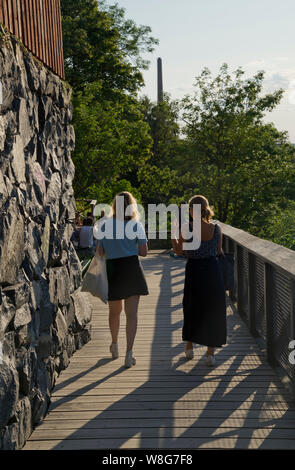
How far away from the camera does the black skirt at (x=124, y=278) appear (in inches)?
237

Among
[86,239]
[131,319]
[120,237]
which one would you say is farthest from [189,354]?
[86,239]

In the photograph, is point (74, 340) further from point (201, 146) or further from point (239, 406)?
point (201, 146)

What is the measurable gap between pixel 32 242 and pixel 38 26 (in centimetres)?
220

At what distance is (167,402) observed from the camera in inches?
198

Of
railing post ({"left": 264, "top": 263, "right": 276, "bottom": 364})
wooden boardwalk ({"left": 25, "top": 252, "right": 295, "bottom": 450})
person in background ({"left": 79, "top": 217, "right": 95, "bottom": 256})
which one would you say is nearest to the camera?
wooden boardwalk ({"left": 25, "top": 252, "right": 295, "bottom": 450})

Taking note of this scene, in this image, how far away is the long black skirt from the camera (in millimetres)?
6066

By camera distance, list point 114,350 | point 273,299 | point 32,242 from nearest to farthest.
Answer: point 32,242
point 273,299
point 114,350

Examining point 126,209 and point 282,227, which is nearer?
point 126,209

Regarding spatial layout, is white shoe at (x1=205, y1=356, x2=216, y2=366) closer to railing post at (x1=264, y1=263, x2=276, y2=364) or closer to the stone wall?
railing post at (x1=264, y1=263, x2=276, y2=364)

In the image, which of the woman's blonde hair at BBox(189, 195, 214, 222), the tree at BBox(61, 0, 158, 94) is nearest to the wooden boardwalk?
the woman's blonde hair at BBox(189, 195, 214, 222)

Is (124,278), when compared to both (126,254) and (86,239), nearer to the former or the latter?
(126,254)

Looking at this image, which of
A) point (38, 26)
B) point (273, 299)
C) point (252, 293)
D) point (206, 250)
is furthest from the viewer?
point (252, 293)

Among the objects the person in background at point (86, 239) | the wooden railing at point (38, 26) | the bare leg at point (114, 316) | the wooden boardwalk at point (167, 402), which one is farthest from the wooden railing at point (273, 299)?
the person in background at point (86, 239)

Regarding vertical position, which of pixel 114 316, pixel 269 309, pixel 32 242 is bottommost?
pixel 114 316
